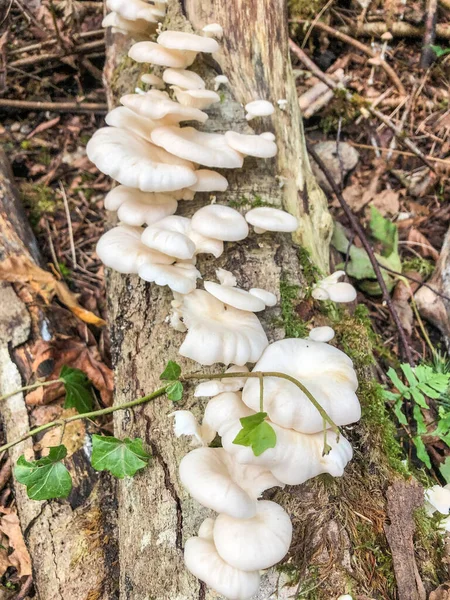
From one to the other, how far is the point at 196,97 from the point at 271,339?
2.16 m

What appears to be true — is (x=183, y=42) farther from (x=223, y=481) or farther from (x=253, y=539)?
(x=253, y=539)

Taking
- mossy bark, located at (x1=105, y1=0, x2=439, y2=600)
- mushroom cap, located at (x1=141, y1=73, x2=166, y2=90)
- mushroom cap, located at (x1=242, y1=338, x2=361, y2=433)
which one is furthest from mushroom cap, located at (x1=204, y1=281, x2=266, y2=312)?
mushroom cap, located at (x1=141, y1=73, x2=166, y2=90)

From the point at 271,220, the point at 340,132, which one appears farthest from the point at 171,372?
the point at 340,132

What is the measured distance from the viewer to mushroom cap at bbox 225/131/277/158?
352cm

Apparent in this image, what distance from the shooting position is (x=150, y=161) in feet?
10.8

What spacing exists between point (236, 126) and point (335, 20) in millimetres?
4035

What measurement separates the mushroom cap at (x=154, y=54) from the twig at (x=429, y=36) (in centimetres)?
432

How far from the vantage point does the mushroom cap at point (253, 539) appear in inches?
80.4

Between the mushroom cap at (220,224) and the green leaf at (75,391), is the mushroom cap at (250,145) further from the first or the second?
the green leaf at (75,391)

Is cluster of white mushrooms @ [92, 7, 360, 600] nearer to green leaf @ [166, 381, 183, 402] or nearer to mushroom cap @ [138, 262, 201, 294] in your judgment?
mushroom cap @ [138, 262, 201, 294]

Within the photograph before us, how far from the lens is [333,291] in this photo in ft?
11.2

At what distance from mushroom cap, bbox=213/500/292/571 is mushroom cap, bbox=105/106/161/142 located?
281cm

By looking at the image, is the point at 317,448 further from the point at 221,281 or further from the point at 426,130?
the point at 426,130

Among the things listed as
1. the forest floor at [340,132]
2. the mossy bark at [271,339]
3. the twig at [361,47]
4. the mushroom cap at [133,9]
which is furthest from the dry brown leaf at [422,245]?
the mushroom cap at [133,9]
